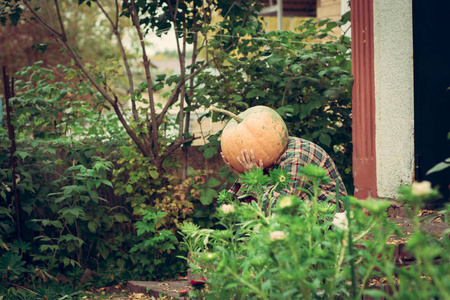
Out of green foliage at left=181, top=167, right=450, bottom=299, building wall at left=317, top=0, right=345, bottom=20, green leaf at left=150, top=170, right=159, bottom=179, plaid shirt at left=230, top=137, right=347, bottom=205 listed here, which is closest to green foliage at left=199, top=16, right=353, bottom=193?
green leaf at left=150, top=170, right=159, bottom=179

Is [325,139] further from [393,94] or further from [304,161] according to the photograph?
[304,161]

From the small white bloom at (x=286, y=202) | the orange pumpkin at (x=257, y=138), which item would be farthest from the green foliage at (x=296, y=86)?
the small white bloom at (x=286, y=202)

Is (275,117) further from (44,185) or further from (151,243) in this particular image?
(44,185)

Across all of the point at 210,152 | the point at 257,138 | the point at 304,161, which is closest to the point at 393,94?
the point at 304,161

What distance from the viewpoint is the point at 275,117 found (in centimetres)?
371

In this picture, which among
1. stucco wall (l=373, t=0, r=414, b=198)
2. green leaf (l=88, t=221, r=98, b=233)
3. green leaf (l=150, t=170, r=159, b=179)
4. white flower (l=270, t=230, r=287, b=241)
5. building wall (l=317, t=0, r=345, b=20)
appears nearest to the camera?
white flower (l=270, t=230, r=287, b=241)

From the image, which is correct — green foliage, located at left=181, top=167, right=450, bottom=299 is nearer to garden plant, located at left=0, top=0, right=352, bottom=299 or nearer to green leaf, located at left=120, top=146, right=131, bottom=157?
garden plant, located at left=0, top=0, right=352, bottom=299

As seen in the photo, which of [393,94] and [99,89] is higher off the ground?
[99,89]

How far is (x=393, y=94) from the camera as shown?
4.07 meters

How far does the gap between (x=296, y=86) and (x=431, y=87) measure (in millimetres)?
1488

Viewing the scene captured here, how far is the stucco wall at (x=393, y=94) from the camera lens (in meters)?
4.00

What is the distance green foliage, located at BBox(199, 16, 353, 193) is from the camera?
202 inches

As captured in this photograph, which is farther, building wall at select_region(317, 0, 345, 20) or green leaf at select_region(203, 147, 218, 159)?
building wall at select_region(317, 0, 345, 20)

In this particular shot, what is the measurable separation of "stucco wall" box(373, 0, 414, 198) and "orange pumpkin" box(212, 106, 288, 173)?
977mm
